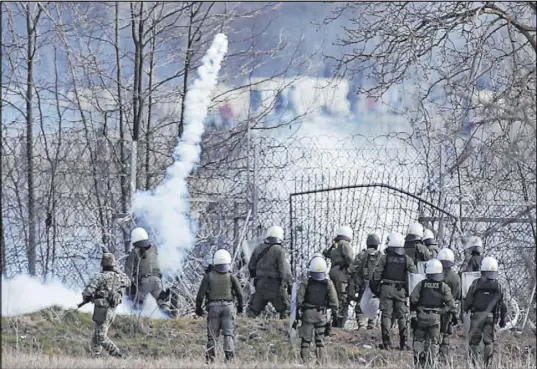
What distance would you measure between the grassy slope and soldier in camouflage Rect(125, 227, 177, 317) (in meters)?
0.47

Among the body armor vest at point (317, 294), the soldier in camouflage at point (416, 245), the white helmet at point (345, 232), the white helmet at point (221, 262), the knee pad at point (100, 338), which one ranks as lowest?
the knee pad at point (100, 338)

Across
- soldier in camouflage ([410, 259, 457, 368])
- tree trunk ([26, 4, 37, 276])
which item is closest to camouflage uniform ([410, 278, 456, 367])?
soldier in camouflage ([410, 259, 457, 368])

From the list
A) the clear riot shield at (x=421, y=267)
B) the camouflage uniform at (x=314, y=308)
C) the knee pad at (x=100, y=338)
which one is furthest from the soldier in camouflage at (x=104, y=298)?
the clear riot shield at (x=421, y=267)

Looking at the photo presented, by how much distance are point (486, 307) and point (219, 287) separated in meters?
3.19

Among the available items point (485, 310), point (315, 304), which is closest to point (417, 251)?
point (485, 310)

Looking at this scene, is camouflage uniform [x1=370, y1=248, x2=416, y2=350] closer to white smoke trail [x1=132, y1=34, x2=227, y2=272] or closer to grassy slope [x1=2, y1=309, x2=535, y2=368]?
grassy slope [x1=2, y1=309, x2=535, y2=368]

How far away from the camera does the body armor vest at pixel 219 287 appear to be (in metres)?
12.7

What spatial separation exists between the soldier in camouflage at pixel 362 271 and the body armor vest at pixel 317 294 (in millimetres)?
1706

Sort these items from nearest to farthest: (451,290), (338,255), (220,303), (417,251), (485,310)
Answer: (220,303), (485,310), (451,290), (417,251), (338,255)

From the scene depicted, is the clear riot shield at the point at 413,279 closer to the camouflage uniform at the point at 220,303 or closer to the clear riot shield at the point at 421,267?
the clear riot shield at the point at 421,267

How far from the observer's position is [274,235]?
14.7m

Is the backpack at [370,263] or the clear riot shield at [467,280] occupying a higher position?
the backpack at [370,263]

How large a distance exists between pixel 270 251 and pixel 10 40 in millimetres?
9816

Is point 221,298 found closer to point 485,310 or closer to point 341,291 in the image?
point 341,291
